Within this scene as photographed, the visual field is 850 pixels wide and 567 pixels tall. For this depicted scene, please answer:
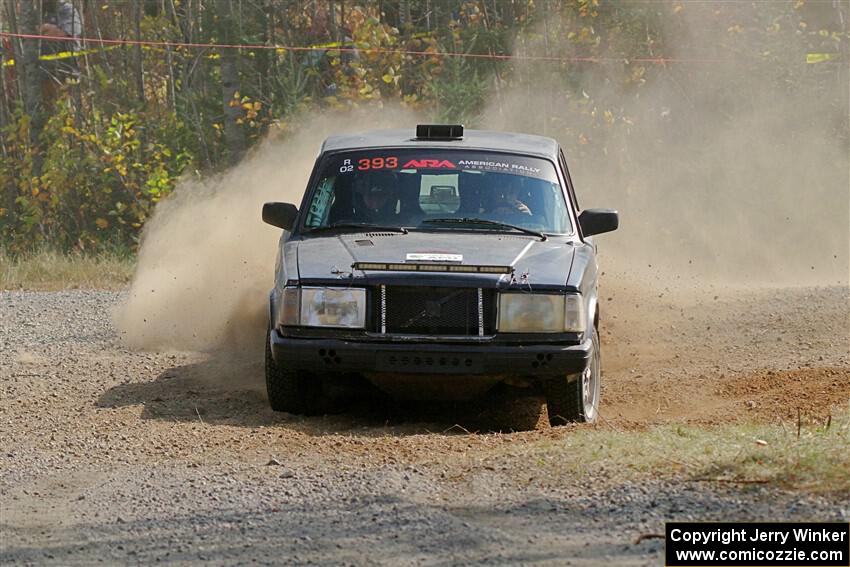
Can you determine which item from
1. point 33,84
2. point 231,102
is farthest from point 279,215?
point 33,84

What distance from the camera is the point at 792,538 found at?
5.32m

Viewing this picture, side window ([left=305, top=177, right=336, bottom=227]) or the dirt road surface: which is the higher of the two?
side window ([left=305, top=177, right=336, bottom=227])

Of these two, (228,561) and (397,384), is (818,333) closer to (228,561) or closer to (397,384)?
(397,384)

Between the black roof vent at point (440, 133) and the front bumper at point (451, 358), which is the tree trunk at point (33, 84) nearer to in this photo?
the black roof vent at point (440, 133)

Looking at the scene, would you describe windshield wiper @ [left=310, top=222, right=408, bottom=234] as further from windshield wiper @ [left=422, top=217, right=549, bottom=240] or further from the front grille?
the front grille

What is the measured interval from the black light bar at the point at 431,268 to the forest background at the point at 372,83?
1387 cm

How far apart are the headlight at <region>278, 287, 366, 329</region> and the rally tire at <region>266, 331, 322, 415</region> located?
1.41ft

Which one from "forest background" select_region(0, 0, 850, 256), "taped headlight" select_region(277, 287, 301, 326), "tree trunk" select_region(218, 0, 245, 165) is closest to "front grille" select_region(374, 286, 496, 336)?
"taped headlight" select_region(277, 287, 301, 326)

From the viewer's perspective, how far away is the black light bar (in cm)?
789

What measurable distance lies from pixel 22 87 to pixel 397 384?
17483 millimetres

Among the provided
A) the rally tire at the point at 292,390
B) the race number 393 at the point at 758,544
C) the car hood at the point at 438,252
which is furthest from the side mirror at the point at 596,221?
the race number 393 at the point at 758,544

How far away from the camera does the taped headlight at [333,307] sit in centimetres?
788

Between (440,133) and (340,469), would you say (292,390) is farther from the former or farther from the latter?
(440,133)

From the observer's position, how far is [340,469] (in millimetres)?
6848
